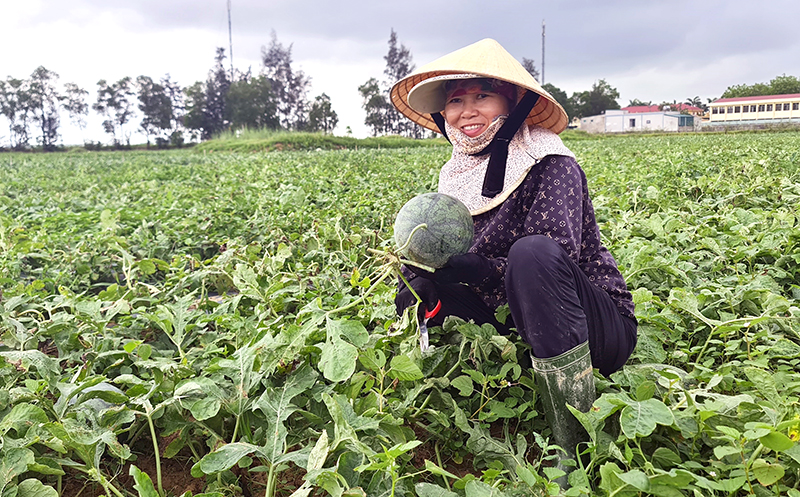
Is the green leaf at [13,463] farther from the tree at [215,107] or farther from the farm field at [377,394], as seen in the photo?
the tree at [215,107]

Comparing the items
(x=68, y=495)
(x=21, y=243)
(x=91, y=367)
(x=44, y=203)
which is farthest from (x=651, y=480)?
(x=44, y=203)

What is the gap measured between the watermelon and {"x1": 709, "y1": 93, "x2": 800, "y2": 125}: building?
73798 millimetres

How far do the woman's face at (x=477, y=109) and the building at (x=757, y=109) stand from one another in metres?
73.4

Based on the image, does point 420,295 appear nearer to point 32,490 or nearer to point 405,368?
point 405,368

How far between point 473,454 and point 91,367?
4.70 feet

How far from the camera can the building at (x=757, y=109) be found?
6619 centimetres

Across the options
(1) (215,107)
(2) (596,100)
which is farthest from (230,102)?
(2) (596,100)

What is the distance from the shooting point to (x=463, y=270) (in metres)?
1.91

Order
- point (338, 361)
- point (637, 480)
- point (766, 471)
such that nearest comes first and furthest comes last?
point (637, 480) → point (766, 471) → point (338, 361)

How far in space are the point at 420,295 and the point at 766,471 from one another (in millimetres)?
1224

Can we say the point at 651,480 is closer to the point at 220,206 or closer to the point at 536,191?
the point at 536,191

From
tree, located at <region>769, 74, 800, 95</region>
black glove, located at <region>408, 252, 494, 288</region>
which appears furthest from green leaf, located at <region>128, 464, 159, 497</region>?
Answer: tree, located at <region>769, 74, 800, 95</region>

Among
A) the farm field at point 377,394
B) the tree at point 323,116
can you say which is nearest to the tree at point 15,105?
the tree at point 323,116

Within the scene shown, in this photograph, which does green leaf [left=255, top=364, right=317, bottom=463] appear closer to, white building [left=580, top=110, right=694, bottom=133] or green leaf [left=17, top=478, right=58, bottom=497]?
green leaf [left=17, top=478, right=58, bottom=497]
